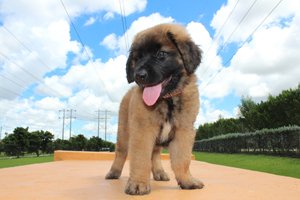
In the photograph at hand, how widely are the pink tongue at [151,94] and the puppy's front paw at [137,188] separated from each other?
751 millimetres

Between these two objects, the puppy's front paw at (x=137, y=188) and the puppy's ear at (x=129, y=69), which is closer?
the puppy's front paw at (x=137, y=188)

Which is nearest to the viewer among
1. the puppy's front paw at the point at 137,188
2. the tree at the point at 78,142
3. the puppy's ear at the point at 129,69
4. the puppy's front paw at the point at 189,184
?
the puppy's front paw at the point at 137,188

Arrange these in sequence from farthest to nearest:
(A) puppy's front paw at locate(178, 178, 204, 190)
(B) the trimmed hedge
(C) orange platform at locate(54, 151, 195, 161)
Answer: (B) the trimmed hedge → (C) orange platform at locate(54, 151, 195, 161) → (A) puppy's front paw at locate(178, 178, 204, 190)

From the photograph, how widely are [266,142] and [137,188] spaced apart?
22.5m

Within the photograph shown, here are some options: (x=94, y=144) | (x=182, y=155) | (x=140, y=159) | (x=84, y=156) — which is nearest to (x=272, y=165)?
(x=84, y=156)

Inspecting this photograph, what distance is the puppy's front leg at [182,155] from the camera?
3.84 m

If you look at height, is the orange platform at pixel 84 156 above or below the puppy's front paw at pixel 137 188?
above

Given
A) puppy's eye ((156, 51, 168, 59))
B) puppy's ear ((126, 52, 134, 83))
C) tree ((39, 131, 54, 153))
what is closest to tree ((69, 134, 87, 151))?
tree ((39, 131, 54, 153))

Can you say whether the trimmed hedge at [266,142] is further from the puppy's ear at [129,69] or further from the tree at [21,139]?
the tree at [21,139]

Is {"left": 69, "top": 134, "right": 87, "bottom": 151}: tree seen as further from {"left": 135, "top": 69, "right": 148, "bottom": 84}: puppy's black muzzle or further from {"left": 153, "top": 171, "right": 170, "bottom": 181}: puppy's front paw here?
{"left": 135, "top": 69, "right": 148, "bottom": 84}: puppy's black muzzle

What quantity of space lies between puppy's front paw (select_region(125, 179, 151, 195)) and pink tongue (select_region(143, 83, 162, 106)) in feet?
2.46

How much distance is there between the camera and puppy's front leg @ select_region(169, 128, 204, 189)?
384 centimetres

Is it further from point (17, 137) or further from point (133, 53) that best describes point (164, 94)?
point (17, 137)

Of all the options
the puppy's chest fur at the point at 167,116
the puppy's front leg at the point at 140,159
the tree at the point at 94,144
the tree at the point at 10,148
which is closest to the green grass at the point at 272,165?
the puppy's chest fur at the point at 167,116
